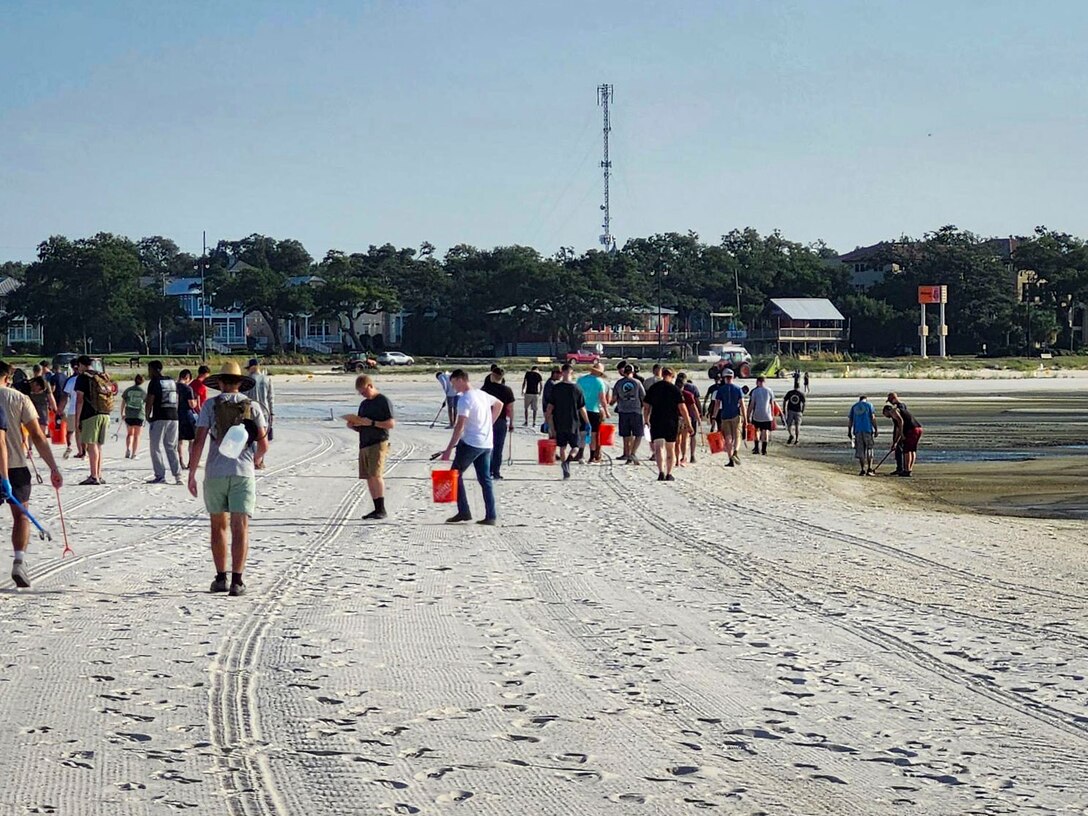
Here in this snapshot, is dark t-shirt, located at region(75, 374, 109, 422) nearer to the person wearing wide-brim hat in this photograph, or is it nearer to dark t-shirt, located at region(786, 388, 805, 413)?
the person wearing wide-brim hat

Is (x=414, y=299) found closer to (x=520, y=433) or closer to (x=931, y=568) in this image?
(x=520, y=433)

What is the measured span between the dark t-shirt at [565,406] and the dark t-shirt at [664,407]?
1.17 meters

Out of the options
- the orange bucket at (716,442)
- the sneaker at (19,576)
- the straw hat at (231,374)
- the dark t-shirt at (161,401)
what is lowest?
the orange bucket at (716,442)

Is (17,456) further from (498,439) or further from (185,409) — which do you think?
(185,409)

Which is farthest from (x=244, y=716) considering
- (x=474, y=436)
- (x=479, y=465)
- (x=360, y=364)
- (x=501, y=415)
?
(x=360, y=364)

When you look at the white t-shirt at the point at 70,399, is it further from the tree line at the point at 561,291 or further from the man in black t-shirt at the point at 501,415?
the tree line at the point at 561,291

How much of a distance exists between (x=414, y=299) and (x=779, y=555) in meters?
109


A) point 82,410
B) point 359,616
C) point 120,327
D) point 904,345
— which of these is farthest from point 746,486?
point 904,345

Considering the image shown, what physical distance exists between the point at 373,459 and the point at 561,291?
94.8 meters

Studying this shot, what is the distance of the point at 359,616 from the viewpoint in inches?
384

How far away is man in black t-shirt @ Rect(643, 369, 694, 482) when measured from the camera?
67.1ft

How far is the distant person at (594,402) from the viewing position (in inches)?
909

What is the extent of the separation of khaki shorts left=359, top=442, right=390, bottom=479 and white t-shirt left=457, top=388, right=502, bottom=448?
3.23 ft

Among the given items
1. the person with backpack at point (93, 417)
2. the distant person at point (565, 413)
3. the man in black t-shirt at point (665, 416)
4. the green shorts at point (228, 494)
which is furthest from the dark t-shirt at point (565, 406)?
the green shorts at point (228, 494)
